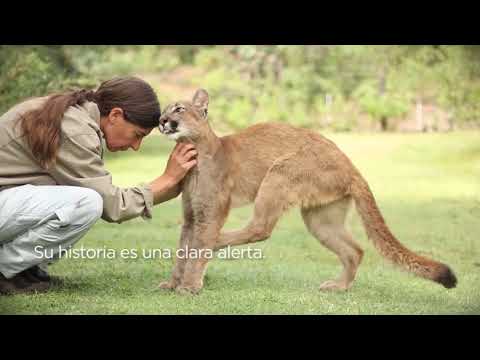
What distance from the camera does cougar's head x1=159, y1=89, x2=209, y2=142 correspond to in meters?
5.62

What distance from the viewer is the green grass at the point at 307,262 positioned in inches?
202

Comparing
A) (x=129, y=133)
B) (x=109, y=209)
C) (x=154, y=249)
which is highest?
(x=129, y=133)

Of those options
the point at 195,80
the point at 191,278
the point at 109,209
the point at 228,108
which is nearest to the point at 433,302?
the point at 191,278

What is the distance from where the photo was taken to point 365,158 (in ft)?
41.7

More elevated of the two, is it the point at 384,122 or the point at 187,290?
the point at 384,122

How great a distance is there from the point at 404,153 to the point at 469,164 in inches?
52.6

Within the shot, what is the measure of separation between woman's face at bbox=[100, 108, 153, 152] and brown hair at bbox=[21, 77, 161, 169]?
1.7 inches

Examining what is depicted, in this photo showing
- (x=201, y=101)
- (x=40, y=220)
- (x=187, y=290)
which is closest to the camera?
(x=40, y=220)

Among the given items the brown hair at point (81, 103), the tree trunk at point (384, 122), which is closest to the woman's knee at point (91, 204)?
the brown hair at point (81, 103)

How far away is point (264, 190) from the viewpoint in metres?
5.75

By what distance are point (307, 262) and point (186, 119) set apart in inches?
91.1

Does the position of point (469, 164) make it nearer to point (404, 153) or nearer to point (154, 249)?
point (404, 153)

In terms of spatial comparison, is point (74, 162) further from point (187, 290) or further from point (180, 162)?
point (187, 290)

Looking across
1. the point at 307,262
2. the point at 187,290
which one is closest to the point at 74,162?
the point at 187,290
